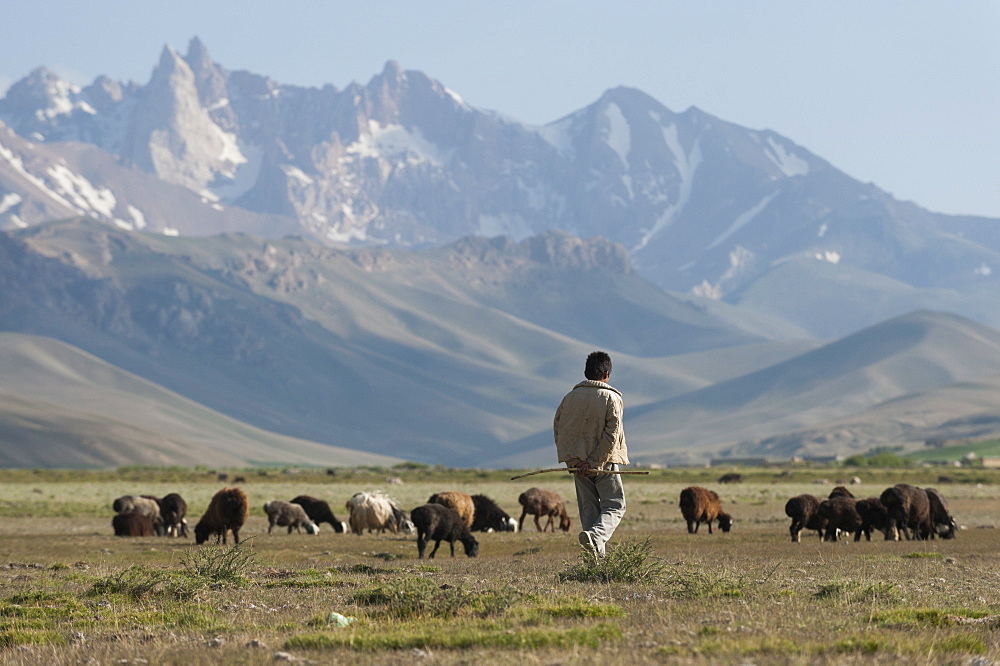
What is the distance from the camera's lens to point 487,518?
127ft

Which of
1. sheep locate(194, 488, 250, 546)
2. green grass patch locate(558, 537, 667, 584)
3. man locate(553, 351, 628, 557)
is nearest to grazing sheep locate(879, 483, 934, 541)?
sheep locate(194, 488, 250, 546)

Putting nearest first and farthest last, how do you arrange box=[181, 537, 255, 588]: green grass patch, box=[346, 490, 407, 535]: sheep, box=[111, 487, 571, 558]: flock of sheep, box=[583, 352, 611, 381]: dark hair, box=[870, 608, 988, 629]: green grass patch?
1. box=[870, 608, 988, 629]: green grass patch
2. box=[181, 537, 255, 588]: green grass patch
3. box=[583, 352, 611, 381]: dark hair
4. box=[111, 487, 571, 558]: flock of sheep
5. box=[346, 490, 407, 535]: sheep

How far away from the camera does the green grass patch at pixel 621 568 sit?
15.8m

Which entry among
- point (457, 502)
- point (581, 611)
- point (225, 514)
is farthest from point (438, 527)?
point (581, 611)

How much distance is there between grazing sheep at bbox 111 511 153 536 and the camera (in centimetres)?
3859

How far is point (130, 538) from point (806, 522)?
62.7 ft

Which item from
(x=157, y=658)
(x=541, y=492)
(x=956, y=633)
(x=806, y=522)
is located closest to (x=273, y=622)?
(x=157, y=658)

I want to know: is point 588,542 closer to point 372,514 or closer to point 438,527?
point 438,527

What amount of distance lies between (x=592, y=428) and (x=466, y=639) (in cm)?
641

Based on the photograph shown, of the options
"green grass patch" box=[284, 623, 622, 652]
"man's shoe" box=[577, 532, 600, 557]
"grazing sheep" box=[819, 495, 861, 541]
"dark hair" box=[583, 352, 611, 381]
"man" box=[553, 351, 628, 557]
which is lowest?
"green grass patch" box=[284, 623, 622, 652]

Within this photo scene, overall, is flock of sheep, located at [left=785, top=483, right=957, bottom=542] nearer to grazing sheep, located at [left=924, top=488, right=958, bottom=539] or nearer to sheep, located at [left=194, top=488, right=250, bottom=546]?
grazing sheep, located at [left=924, top=488, right=958, bottom=539]

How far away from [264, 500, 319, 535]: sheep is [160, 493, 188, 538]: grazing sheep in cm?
261

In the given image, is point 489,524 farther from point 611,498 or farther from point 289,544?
point 611,498

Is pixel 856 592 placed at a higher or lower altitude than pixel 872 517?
lower
